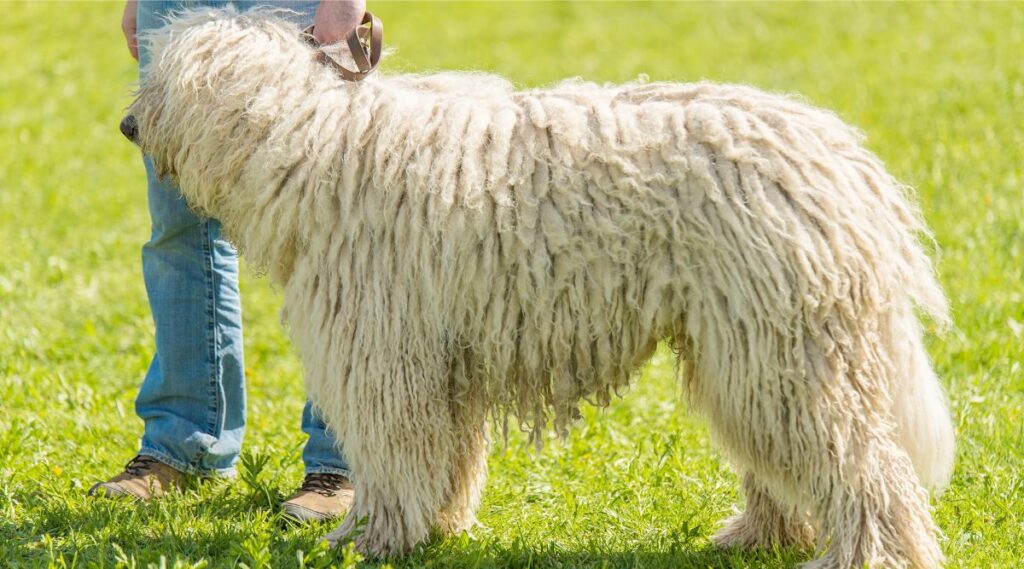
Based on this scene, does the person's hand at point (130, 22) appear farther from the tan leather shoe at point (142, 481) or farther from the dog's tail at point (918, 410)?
the dog's tail at point (918, 410)

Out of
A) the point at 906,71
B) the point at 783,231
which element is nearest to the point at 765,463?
the point at 783,231

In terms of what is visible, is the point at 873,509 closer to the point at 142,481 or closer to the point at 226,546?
the point at 226,546

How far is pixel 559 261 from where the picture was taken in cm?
388

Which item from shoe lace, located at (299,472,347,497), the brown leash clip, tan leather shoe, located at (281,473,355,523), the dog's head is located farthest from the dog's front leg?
the brown leash clip

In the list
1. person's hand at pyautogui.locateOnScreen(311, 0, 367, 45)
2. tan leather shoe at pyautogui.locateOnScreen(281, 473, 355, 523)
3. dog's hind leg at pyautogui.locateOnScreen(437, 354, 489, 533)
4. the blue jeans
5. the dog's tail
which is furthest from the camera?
the blue jeans

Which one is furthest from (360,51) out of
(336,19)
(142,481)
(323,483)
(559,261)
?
(142,481)

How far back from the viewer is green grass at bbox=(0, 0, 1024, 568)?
14.9 ft

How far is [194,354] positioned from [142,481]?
1.85ft

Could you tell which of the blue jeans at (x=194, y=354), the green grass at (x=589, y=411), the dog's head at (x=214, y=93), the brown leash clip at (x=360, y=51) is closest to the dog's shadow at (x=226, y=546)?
the green grass at (x=589, y=411)

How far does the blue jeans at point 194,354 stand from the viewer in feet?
16.5

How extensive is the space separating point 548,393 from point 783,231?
1.01 metres

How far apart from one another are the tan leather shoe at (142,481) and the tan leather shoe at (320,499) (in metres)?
0.55

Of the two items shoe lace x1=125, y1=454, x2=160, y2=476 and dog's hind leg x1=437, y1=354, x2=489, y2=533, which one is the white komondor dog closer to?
dog's hind leg x1=437, y1=354, x2=489, y2=533

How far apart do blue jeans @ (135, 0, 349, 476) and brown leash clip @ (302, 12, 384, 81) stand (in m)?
0.99
